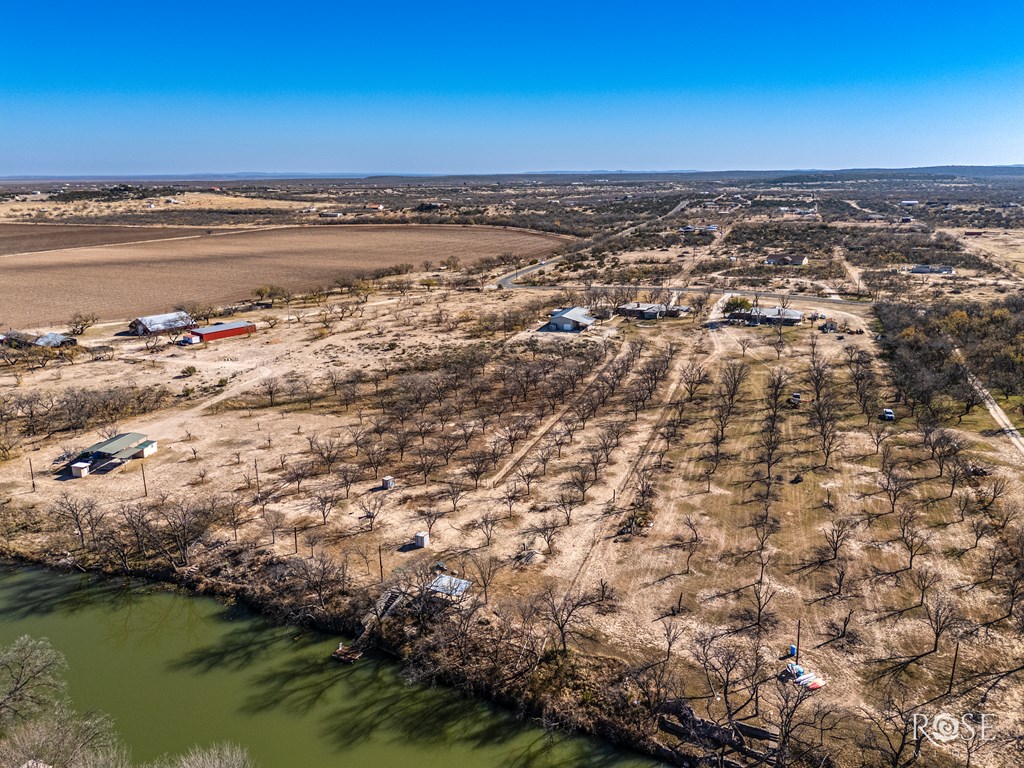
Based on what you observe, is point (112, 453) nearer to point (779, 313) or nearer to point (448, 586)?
point (448, 586)

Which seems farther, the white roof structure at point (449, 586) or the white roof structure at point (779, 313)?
the white roof structure at point (779, 313)

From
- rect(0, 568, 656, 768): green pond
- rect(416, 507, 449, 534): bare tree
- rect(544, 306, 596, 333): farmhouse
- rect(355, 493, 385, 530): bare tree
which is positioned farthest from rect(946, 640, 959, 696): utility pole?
rect(544, 306, 596, 333): farmhouse

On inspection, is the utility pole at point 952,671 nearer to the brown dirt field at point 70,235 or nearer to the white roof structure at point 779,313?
the white roof structure at point 779,313

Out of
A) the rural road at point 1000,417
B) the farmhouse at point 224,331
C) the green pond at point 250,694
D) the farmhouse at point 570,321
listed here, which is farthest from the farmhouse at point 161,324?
the rural road at point 1000,417

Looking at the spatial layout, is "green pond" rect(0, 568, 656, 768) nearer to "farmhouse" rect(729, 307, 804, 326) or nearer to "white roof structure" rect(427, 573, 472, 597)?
"white roof structure" rect(427, 573, 472, 597)

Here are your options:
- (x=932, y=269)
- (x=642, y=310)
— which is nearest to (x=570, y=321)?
(x=642, y=310)
